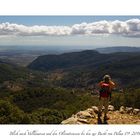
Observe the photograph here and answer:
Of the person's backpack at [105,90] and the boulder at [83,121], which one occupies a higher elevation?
the person's backpack at [105,90]

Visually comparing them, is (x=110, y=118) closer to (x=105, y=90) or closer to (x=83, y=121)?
(x=83, y=121)

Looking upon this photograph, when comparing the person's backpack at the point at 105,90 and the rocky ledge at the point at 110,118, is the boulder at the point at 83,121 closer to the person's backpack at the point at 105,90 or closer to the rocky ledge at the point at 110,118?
the rocky ledge at the point at 110,118

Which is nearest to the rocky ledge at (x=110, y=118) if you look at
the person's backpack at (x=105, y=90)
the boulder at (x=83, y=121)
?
the boulder at (x=83, y=121)

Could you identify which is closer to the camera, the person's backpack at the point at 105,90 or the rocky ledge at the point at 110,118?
the person's backpack at the point at 105,90

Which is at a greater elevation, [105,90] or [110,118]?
[105,90]

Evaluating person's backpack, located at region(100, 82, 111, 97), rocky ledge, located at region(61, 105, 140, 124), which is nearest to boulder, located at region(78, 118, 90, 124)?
rocky ledge, located at region(61, 105, 140, 124)

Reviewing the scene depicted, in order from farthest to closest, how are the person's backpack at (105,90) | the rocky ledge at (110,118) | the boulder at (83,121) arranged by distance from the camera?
the rocky ledge at (110,118) < the boulder at (83,121) < the person's backpack at (105,90)

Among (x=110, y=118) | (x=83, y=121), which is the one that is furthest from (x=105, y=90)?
(x=110, y=118)

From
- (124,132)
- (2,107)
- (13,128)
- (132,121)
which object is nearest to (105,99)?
(132,121)

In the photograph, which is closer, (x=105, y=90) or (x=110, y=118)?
(x=105, y=90)

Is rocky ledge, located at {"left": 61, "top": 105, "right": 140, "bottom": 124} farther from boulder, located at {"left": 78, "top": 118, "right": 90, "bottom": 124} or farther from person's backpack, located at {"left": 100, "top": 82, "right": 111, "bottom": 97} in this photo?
person's backpack, located at {"left": 100, "top": 82, "right": 111, "bottom": 97}

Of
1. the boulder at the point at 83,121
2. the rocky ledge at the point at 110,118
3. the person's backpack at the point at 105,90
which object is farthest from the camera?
the rocky ledge at the point at 110,118
